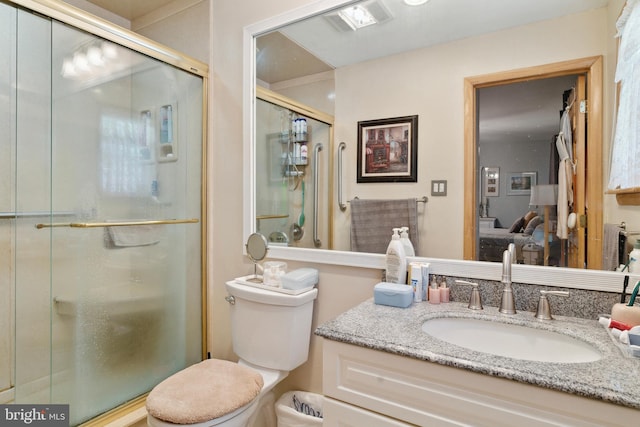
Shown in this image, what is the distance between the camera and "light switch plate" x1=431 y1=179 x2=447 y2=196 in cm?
123

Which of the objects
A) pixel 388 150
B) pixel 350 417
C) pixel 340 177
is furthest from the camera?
pixel 340 177

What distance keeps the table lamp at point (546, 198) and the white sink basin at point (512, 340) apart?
261 mm

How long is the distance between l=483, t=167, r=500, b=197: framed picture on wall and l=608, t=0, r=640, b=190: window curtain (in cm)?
30

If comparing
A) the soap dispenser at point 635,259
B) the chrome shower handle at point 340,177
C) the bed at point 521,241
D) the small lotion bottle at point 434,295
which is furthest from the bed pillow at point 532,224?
the chrome shower handle at point 340,177

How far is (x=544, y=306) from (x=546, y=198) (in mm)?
346

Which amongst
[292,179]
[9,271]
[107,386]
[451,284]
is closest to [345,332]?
[451,284]

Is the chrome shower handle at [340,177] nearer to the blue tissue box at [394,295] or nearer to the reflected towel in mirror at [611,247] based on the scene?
the blue tissue box at [394,295]

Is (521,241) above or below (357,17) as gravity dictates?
below

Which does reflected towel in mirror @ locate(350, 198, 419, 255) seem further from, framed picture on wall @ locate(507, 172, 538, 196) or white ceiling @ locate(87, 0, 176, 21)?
white ceiling @ locate(87, 0, 176, 21)

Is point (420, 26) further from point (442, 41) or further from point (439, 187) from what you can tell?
point (439, 187)

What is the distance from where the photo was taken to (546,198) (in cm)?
107

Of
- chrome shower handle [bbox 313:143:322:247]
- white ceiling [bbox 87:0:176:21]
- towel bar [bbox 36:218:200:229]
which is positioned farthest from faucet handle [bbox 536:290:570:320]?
white ceiling [bbox 87:0:176:21]

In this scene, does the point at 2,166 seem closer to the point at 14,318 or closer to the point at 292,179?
the point at 14,318

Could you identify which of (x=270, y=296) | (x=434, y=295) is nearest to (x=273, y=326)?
(x=270, y=296)
